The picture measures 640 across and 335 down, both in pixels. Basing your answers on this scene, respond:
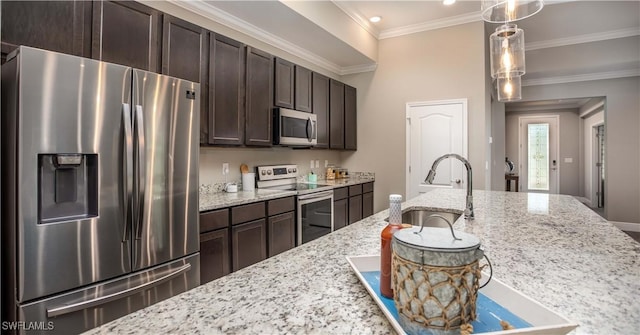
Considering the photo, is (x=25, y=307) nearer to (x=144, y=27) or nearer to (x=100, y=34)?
(x=100, y=34)

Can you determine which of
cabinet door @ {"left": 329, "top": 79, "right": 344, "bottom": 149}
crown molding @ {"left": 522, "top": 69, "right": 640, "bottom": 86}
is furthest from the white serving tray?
crown molding @ {"left": 522, "top": 69, "right": 640, "bottom": 86}

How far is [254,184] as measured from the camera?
138 inches

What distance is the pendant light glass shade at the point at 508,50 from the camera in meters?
2.41

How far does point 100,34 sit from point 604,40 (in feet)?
21.6

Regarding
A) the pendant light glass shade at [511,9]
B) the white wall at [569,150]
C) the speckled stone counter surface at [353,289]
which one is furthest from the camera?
the white wall at [569,150]

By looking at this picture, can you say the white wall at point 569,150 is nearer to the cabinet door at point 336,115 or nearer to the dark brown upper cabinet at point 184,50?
the cabinet door at point 336,115

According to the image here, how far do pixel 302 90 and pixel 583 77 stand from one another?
535cm

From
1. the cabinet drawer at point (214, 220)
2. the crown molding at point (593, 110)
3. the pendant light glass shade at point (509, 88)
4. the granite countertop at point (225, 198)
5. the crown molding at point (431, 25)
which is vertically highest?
the crown molding at point (431, 25)

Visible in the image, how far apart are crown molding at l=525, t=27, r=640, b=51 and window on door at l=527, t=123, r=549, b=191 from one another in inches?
184

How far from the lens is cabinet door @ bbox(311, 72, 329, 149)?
4.10 metres

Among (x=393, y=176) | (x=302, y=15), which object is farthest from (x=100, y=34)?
(x=393, y=176)

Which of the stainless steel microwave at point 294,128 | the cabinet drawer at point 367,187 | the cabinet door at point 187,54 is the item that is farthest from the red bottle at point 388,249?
the cabinet drawer at point 367,187

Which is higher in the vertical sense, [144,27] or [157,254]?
[144,27]

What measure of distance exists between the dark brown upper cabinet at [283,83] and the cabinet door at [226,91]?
1.61ft
